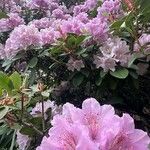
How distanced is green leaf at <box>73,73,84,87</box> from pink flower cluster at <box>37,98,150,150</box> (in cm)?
103

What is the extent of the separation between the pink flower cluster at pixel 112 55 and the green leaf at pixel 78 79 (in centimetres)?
10

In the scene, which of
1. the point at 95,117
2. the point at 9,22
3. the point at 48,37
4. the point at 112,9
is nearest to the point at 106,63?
the point at 48,37

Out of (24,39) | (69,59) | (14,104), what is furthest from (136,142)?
(24,39)

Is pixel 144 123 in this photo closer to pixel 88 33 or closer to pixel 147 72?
pixel 147 72

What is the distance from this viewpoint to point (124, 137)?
106 cm

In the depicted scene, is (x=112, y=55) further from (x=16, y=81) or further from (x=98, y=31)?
(x=16, y=81)

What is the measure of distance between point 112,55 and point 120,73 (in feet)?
0.41

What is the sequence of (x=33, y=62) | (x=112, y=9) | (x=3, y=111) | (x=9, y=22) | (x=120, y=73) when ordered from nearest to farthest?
(x=3, y=111) < (x=120, y=73) < (x=33, y=62) < (x=112, y=9) < (x=9, y=22)

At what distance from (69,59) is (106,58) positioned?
218 millimetres

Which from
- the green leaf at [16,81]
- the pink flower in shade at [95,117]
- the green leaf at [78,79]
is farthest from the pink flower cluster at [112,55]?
the pink flower in shade at [95,117]

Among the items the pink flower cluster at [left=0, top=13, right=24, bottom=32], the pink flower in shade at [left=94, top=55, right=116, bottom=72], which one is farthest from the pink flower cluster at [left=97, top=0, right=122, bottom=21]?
the pink flower cluster at [left=0, top=13, right=24, bottom=32]

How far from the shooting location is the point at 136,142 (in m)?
1.08

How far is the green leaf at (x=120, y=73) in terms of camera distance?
2008 mm

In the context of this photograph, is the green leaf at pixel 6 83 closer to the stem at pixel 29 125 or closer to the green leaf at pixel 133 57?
the stem at pixel 29 125
